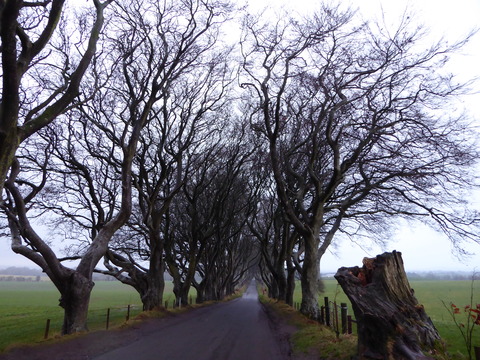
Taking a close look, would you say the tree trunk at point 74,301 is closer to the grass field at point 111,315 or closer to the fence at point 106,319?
the fence at point 106,319

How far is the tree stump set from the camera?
5898mm

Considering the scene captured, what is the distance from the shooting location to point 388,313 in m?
6.14

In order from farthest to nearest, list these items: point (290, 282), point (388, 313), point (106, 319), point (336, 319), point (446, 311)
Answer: point (446, 311), point (290, 282), point (106, 319), point (336, 319), point (388, 313)

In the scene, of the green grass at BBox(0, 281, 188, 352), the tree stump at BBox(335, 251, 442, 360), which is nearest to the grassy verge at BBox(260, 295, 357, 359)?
the tree stump at BBox(335, 251, 442, 360)

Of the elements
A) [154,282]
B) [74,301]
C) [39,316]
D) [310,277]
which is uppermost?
[310,277]

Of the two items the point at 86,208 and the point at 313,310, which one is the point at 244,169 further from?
the point at 313,310

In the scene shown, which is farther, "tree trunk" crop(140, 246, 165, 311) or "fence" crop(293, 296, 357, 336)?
"tree trunk" crop(140, 246, 165, 311)

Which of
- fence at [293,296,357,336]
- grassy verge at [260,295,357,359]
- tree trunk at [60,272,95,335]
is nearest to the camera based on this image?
grassy verge at [260,295,357,359]

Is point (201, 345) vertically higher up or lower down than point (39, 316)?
higher up

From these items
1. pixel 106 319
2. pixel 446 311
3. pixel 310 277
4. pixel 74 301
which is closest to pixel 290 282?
pixel 310 277

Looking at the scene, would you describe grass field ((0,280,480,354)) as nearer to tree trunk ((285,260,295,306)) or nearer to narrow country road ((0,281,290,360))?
narrow country road ((0,281,290,360))

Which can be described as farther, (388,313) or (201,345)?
(201,345)

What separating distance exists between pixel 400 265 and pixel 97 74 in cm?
1158

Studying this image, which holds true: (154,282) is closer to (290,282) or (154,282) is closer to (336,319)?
(290,282)
